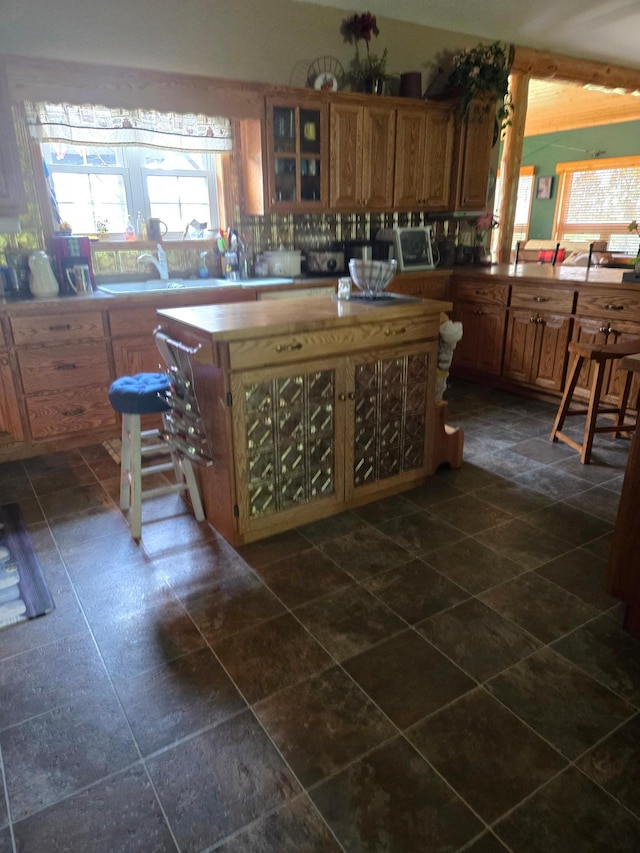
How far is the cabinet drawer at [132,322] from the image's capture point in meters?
3.35

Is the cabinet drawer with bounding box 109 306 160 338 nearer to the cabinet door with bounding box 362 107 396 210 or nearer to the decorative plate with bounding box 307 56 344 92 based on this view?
the cabinet door with bounding box 362 107 396 210

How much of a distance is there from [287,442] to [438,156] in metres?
3.38

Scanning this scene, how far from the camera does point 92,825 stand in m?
1.29

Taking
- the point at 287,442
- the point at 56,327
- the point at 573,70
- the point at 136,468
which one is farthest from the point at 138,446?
the point at 573,70

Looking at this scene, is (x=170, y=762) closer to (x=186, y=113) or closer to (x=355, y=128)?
(x=186, y=113)

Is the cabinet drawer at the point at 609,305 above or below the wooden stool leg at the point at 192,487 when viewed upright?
above

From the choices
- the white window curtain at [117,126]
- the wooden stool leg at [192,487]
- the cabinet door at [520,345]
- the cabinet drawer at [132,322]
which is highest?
the white window curtain at [117,126]

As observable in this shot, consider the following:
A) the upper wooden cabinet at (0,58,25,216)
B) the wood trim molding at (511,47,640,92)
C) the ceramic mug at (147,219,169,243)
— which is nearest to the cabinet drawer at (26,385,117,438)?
the upper wooden cabinet at (0,58,25,216)

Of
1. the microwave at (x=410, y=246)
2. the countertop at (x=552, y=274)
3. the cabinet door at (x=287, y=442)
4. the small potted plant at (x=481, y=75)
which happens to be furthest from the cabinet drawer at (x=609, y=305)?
the cabinet door at (x=287, y=442)

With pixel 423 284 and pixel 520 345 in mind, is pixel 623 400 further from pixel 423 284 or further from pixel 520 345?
pixel 423 284

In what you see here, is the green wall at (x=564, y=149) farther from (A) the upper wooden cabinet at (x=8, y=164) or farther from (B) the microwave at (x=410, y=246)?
(A) the upper wooden cabinet at (x=8, y=164)

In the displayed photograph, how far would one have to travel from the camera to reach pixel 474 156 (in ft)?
15.4

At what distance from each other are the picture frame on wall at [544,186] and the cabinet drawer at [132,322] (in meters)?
9.15

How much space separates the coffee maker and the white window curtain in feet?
1.92
